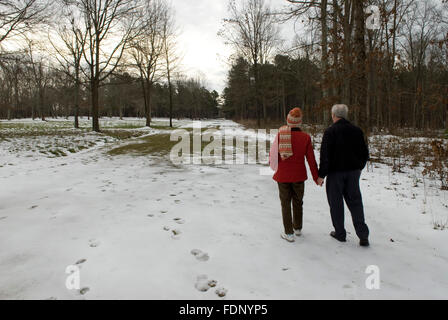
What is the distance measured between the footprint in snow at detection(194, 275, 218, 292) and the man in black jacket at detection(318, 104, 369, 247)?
200 centimetres

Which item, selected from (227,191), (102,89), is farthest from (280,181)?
(102,89)

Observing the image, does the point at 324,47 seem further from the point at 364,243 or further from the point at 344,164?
the point at 364,243

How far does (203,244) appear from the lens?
135 inches

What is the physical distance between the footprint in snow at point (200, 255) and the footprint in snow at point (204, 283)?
35 centimetres

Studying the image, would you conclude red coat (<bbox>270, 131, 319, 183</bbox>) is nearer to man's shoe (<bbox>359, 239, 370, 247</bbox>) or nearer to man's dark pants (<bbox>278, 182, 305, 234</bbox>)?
man's dark pants (<bbox>278, 182, 305, 234</bbox>)

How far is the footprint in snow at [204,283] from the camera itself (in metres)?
2.54

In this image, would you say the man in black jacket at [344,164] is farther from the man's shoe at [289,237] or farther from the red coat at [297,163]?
the man's shoe at [289,237]

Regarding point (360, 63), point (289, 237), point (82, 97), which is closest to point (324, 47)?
point (360, 63)

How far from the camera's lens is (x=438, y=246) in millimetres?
3604

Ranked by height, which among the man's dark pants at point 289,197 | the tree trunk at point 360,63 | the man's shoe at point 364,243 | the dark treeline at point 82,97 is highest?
→ the dark treeline at point 82,97

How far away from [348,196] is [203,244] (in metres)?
2.21

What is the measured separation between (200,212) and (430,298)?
333 cm


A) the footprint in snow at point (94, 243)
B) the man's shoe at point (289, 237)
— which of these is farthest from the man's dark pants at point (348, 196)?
the footprint in snow at point (94, 243)
